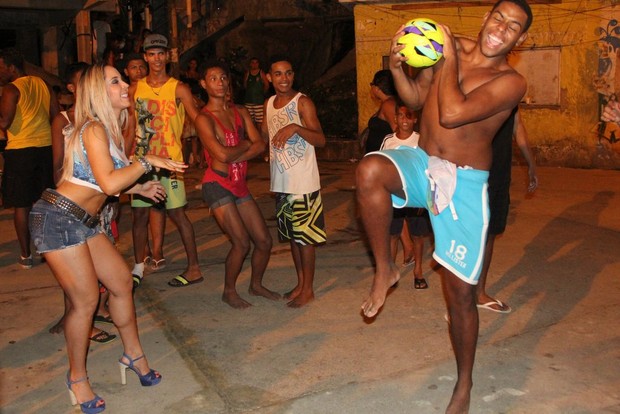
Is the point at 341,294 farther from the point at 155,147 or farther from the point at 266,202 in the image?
the point at 266,202

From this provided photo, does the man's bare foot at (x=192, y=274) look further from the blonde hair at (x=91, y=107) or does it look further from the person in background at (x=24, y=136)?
the blonde hair at (x=91, y=107)

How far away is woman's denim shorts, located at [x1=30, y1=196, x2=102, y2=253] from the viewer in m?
4.33

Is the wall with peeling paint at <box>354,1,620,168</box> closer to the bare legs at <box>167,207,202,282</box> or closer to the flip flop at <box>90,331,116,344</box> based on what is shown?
the bare legs at <box>167,207,202,282</box>

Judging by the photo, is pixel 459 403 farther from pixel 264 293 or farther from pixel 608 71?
pixel 608 71

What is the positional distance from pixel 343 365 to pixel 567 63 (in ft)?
34.6

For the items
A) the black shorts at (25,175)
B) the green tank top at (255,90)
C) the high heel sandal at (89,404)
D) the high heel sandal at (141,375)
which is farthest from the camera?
the green tank top at (255,90)

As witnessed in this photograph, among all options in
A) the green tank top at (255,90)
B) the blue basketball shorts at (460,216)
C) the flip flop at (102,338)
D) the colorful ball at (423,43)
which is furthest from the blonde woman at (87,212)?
the green tank top at (255,90)

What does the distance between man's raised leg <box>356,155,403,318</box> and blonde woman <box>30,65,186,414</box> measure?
1192 mm

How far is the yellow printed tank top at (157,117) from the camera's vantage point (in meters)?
7.00

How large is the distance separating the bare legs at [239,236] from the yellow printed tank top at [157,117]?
1.10m

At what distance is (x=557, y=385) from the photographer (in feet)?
15.3

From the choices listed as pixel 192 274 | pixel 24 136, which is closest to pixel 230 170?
pixel 192 274

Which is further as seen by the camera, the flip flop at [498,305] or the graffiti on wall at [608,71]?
the graffiti on wall at [608,71]

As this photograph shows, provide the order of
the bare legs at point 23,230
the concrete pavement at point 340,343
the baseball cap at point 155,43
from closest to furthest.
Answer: the concrete pavement at point 340,343
the baseball cap at point 155,43
the bare legs at point 23,230
